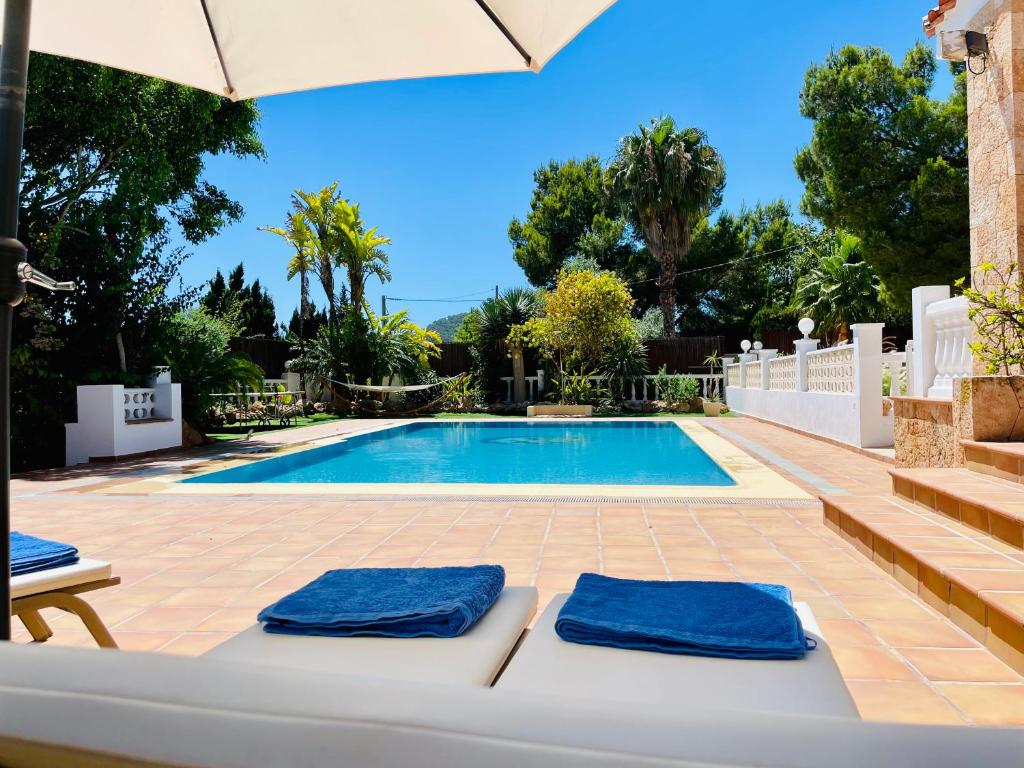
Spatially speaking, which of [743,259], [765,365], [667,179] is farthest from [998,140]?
[743,259]

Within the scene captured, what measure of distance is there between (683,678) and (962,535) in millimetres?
2928

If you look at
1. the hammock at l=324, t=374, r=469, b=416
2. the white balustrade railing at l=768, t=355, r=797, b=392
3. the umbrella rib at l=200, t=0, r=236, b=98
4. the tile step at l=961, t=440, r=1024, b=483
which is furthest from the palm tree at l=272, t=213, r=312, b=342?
the umbrella rib at l=200, t=0, r=236, b=98

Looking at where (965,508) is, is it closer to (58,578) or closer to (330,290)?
(58,578)

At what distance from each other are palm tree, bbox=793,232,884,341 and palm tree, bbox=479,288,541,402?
10.0 meters

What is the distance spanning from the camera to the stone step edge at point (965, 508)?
3.36m

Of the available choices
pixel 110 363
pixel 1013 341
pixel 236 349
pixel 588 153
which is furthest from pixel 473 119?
pixel 1013 341

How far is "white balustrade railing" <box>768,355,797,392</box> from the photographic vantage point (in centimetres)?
1202

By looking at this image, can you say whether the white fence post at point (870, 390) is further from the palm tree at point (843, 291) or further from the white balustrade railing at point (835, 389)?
the palm tree at point (843, 291)

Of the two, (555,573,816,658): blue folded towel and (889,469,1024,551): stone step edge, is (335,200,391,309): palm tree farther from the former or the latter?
(555,573,816,658): blue folded towel

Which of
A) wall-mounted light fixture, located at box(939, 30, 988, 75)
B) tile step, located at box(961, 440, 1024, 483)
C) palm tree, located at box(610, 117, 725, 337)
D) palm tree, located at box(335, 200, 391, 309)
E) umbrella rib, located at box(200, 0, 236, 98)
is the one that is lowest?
tile step, located at box(961, 440, 1024, 483)

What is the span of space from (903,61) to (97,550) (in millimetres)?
19978

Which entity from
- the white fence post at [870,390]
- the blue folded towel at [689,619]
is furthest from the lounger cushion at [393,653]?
the white fence post at [870,390]

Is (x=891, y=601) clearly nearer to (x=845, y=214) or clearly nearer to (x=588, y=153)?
(x=845, y=214)

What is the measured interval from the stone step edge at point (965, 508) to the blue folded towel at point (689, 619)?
2.05m
